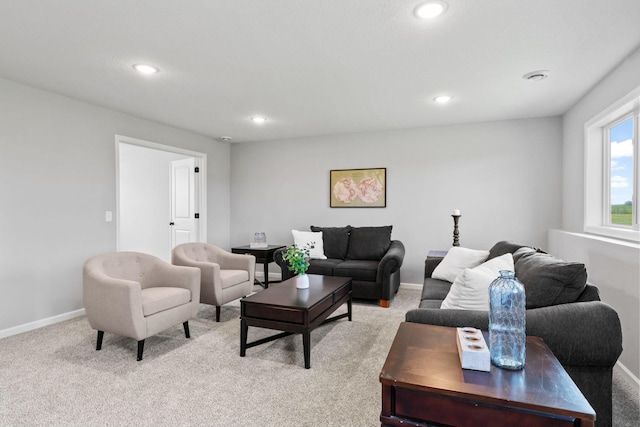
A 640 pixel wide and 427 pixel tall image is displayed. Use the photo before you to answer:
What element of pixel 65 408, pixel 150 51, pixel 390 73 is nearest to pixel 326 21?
pixel 390 73

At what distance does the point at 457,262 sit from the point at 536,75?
1799 mm

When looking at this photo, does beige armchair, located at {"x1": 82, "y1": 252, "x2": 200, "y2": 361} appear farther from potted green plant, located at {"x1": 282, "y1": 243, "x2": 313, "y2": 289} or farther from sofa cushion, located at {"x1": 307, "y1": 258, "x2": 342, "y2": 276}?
sofa cushion, located at {"x1": 307, "y1": 258, "x2": 342, "y2": 276}

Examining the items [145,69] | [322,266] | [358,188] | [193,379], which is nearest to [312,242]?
[322,266]

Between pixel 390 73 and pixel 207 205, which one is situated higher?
pixel 390 73

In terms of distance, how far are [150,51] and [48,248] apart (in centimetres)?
233

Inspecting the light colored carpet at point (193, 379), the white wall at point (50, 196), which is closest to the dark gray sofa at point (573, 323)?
the light colored carpet at point (193, 379)

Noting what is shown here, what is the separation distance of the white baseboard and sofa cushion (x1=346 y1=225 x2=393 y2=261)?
3328 mm

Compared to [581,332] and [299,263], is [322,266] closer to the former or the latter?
[299,263]

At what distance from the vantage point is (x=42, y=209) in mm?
3422

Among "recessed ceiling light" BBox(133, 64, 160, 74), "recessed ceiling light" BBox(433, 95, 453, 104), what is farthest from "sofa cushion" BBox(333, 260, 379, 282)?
"recessed ceiling light" BBox(133, 64, 160, 74)

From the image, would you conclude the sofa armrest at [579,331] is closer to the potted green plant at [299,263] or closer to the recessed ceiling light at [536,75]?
the potted green plant at [299,263]

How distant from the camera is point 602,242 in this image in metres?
2.75

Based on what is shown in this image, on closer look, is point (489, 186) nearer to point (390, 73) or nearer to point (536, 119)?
point (536, 119)

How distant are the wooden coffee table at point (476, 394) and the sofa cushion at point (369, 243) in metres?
3.31
